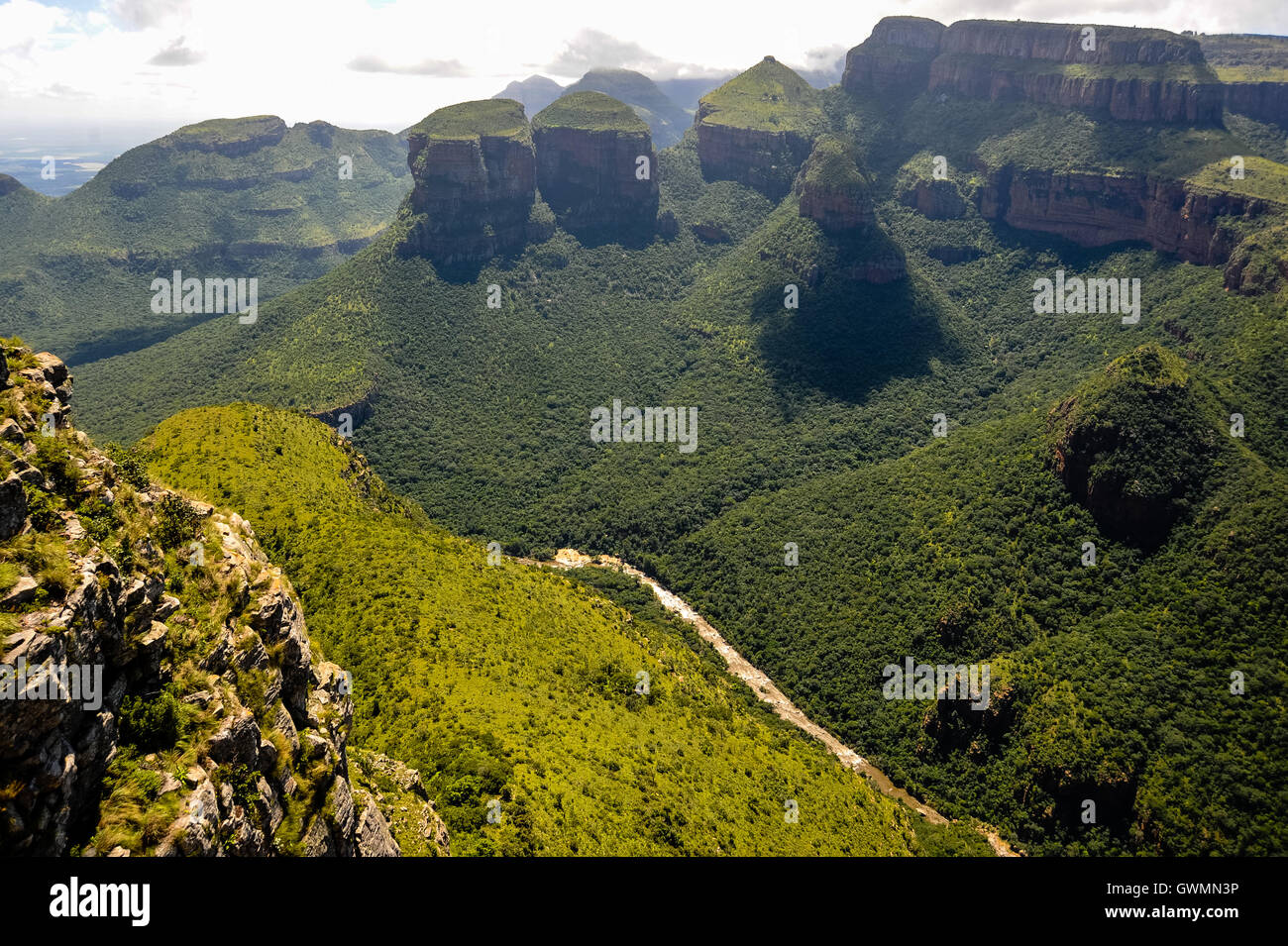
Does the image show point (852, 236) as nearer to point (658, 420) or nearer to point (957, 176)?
point (957, 176)

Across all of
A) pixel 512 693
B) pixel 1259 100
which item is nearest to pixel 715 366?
pixel 512 693

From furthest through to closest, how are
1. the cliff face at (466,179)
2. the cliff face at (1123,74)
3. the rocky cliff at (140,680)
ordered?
the cliff face at (466,179) → the cliff face at (1123,74) → the rocky cliff at (140,680)

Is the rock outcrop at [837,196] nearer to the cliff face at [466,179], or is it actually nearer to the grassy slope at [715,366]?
the grassy slope at [715,366]

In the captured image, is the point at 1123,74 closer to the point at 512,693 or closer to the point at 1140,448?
the point at 1140,448

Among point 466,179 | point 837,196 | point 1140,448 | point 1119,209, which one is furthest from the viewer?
point 466,179

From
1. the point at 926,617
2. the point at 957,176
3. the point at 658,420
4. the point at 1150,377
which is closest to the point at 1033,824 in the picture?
the point at 926,617

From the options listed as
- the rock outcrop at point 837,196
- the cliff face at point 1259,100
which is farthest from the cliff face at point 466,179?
the cliff face at point 1259,100
